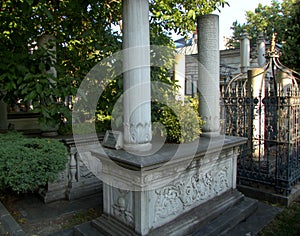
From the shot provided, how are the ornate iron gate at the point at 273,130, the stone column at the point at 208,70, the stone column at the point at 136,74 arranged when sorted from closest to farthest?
the stone column at the point at 136,74
the stone column at the point at 208,70
the ornate iron gate at the point at 273,130

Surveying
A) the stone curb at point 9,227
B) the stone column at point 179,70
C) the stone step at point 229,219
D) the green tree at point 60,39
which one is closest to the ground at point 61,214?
the stone curb at point 9,227

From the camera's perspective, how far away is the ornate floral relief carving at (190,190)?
3148 mm

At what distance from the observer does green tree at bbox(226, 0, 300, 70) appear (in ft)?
44.5

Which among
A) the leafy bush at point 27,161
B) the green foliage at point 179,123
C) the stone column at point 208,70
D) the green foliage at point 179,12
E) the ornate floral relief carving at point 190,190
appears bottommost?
the ornate floral relief carving at point 190,190

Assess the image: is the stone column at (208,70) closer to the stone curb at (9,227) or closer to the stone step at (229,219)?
the stone step at (229,219)

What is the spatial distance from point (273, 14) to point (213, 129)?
809 inches

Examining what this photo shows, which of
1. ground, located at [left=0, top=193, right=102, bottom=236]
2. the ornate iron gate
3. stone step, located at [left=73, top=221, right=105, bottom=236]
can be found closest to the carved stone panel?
stone step, located at [left=73, top=221, right=105, bottom=236]

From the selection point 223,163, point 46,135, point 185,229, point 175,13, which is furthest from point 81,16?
point 185,229

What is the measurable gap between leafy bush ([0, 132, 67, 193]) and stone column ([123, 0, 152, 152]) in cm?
143

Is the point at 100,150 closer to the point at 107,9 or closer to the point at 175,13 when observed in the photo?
the point at 107,9

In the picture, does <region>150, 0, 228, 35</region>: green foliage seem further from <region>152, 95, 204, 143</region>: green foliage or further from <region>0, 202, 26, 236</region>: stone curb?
<region>0, 202, 26, 236</region>: stone curb

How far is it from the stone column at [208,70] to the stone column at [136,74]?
1.33m

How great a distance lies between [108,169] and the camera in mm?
3314

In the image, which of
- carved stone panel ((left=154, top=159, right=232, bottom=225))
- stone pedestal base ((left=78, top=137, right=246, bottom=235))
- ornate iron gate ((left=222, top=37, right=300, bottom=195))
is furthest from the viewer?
ornate iron gate ((left=222, top=37, right=300, bottom=195))
